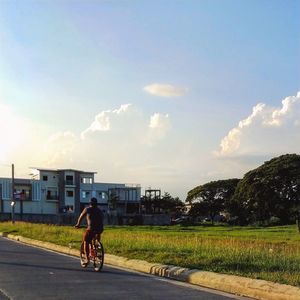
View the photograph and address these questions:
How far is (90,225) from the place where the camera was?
15.1 m

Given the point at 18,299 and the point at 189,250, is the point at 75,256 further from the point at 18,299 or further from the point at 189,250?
the point at 18,299

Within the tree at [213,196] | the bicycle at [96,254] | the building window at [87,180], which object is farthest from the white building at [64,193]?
the bicycle at [96,254]

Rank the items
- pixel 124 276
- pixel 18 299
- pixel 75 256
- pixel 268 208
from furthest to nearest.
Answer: pixel 268 208
pixel 75 256
pixel 124 276
pixel 18 299

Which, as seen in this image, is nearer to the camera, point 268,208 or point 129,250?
point 129,250

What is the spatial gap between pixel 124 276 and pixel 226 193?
318ft

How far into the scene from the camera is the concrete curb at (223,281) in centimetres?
999

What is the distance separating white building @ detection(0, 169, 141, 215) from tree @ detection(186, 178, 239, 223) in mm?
14366

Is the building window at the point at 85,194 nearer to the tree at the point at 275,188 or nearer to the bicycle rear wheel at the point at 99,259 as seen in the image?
the tree at the point at 275,188

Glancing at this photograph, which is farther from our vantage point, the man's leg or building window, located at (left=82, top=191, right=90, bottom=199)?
building window, located at (left=82, top=191, right=90, bottom=199)

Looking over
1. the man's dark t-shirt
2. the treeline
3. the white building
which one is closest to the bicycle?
the man's dark t-shirt

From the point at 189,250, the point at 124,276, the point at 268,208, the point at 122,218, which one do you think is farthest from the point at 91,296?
the point at 122,218

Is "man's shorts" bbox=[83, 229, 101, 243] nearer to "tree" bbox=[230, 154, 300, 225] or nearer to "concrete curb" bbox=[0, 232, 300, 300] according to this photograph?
"concrete curb" bbox=[0, 232, 300, 300]

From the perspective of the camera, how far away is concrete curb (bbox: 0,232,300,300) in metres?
9.99

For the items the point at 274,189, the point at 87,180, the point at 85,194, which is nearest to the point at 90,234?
the point at 274,189
